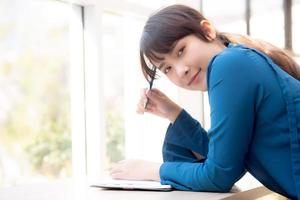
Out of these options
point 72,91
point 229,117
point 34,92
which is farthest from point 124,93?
point 229,117

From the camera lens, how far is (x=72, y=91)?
175 centimetres

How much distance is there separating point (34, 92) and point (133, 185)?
26.4 inches

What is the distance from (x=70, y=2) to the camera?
169cm

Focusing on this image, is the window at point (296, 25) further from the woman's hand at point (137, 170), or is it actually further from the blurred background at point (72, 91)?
the woman's hand at point (137, 170)

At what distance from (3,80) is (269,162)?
91 centimetres

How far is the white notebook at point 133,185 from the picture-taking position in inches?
39.2

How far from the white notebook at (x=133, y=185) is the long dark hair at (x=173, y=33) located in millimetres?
283

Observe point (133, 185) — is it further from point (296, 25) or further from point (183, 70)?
point (296, 25)

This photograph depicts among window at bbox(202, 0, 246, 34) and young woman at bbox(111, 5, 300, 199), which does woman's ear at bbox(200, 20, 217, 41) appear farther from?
window at bbox(202, 0, 246, 34)

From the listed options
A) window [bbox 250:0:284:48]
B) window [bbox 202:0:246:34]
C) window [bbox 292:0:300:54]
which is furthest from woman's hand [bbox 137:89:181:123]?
window [bbox 292:0:300:54]

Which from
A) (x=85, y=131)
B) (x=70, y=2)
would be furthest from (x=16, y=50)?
(x=85, y=131)

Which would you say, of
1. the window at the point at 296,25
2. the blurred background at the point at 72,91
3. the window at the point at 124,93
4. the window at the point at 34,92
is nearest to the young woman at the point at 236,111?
the blurred background at the point at 72,91

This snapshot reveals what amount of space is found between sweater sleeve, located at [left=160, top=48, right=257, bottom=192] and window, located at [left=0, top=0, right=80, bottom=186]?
0.78 metres

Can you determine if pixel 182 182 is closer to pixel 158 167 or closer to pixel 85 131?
pixel 158 167
